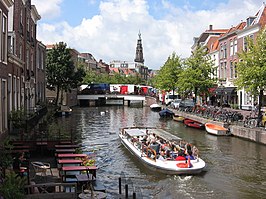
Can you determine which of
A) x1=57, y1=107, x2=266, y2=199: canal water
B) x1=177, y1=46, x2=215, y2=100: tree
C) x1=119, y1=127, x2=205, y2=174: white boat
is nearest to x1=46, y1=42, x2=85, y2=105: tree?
x1=177, y1=46, x2=215, y2=100: tree

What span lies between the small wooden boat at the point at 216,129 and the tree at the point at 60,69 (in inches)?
1301

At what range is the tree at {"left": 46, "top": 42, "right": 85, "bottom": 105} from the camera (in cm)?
6328

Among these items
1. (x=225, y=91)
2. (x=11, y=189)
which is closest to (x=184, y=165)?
(x=11, y=189)

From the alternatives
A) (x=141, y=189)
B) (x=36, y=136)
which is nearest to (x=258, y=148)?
(x=141, y=189)

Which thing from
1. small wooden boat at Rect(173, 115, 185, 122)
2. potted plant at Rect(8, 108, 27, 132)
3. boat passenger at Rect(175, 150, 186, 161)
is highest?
potted plant at Rect(8, 108, 27, 132)

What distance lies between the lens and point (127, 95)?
89.9 metres

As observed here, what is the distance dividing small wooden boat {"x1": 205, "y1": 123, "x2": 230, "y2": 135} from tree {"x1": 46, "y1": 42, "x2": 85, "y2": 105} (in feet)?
108

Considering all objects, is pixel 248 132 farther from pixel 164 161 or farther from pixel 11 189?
pixel 11 189

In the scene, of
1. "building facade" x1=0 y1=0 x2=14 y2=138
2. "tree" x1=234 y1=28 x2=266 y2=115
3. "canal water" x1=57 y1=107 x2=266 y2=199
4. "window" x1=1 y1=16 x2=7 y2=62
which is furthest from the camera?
"tree" x1=234 y1=28 x2=266 y2=115

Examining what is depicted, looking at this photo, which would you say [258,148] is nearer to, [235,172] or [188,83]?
[235,172]

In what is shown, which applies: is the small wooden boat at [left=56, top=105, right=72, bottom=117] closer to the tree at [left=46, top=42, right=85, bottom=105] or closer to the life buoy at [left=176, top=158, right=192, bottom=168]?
the tree at [left=46, top=42, right=85, bottom=105]

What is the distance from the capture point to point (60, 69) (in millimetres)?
63281

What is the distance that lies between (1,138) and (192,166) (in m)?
10.3

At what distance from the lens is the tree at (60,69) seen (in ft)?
208
